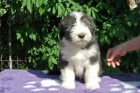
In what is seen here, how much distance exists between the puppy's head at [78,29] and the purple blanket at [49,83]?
65 centimetres

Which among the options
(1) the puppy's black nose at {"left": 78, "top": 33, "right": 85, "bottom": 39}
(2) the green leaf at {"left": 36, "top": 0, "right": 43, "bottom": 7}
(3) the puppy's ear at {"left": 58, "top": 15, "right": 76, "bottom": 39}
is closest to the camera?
(1) the puppy's black nose at {"left": 78, "top": 33, "right": 85, "bottom": 39}

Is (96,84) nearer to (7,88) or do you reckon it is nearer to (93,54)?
(93,54)

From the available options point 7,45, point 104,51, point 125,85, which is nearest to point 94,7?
point 104,51

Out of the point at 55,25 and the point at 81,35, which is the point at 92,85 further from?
the point at 55,25

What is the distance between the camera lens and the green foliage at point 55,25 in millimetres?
5466

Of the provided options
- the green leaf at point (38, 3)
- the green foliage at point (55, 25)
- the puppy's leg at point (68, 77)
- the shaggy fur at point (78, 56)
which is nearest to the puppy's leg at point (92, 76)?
the shaggy fur at point (78, 56)

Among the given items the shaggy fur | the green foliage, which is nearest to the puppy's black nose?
the shaggy fur

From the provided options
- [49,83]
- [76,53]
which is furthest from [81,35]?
[49,83]

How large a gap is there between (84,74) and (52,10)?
146 centimetres

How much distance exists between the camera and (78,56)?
430 cm

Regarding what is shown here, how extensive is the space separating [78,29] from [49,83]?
0.98 metres

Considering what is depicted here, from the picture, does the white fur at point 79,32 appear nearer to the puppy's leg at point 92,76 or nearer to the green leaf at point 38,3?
the puppy's leg at point 92,76

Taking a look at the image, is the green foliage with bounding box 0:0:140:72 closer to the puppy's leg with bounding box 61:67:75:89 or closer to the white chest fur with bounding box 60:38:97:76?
the white chest fur with bounding box 60:38:97:76

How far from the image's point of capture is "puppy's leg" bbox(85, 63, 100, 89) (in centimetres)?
430
